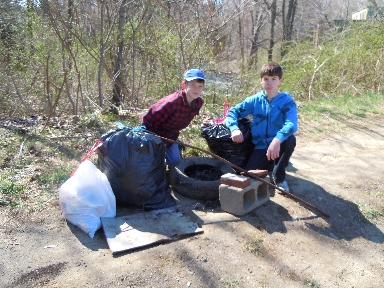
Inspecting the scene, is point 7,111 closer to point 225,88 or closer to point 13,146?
point 13,146

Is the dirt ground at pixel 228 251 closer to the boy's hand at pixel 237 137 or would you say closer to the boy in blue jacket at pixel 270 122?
the boy in blue jacket at pixel 270 122

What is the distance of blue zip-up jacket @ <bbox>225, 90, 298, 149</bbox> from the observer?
11.7ft

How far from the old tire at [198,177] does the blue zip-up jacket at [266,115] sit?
1.47 feet

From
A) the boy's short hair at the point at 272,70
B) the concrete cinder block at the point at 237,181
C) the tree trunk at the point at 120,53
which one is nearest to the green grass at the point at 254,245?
the concrete cinder block at the point at 237,181

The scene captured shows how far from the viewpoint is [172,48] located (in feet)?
23.9

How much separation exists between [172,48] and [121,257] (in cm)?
541

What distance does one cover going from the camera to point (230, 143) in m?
3.87

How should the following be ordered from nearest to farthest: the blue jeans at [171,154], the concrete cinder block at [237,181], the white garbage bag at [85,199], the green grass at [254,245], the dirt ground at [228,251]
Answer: the dirt ground at [228,251] < the green grass at [254,245] < the white garbage bag at [85,199] < the concrete cinder block at [237,181] < the blue jeans at [171,154]

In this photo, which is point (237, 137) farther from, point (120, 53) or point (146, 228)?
point (120, 53)

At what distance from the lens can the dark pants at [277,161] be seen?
11.5 feet

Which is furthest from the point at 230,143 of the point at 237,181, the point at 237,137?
the point at 237,181

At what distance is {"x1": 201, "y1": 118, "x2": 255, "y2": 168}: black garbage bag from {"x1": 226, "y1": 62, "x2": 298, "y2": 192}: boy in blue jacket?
81 millimetres

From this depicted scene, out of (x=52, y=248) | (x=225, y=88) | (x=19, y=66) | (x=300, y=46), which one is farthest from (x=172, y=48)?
(x=300, y=46)

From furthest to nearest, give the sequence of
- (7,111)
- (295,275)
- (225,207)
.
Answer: (7,111), (225,207), (295,275)
